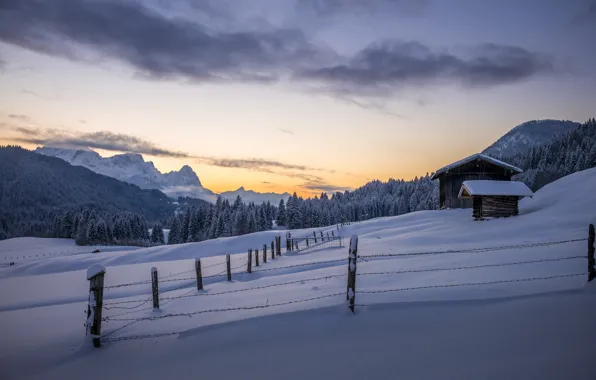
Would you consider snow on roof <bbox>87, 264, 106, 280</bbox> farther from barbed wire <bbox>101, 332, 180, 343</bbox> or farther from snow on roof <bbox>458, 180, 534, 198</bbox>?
snow on roof <bbox>458, 180, 534, 198</bbox>

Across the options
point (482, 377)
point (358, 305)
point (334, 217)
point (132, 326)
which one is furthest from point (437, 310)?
point (334, 217)

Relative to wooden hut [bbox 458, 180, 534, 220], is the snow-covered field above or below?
below

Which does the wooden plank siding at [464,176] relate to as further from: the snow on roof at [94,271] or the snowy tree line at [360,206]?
the snowy tree line at [360,206]

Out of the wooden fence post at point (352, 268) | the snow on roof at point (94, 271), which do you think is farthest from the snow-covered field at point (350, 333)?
the snow on roof at point (94, 271)

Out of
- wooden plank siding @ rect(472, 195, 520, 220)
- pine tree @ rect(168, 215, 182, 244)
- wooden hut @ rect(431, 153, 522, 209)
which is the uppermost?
wooden hut @ rect(431, 153, 522, 209)

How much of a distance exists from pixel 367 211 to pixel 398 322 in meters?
127

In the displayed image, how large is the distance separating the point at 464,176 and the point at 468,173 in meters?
0.52

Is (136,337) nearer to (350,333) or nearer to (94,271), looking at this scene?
(94,271)

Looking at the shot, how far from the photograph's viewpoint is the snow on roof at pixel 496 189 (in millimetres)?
31203

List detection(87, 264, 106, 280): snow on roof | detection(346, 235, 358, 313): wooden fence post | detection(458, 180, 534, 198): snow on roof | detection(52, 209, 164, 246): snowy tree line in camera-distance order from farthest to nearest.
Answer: detection(52, 209, 164, 246): snowy tree line, detection(458, 180, 534, 198): snow on roof, detection(346, 235, 358, 313): wooden fence post, detection(87, 264, 106, 280): snow on roof

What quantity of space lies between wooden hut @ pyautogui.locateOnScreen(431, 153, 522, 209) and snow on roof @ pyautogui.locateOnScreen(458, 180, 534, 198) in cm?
444

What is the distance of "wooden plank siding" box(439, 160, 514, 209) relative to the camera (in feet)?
124

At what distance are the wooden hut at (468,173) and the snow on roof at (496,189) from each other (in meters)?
4.44

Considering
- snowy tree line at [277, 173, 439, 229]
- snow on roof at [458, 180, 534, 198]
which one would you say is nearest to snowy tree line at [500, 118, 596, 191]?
snowy tree line at [277, 173, 439, 229]
